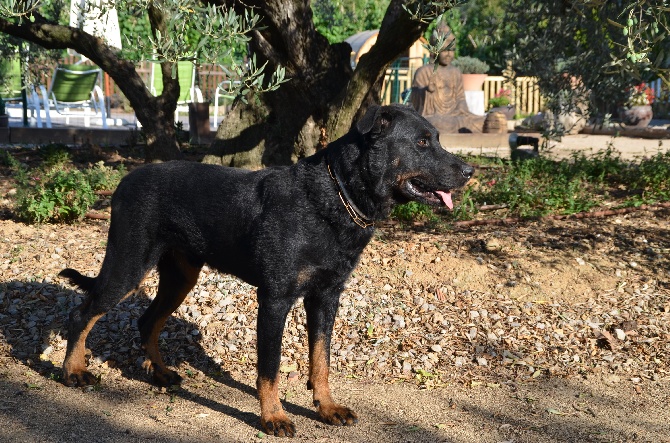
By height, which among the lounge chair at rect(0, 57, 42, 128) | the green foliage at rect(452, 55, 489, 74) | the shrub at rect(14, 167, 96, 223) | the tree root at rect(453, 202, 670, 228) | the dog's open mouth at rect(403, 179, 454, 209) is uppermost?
the green foliage at rect(452, 55, 489, 74)

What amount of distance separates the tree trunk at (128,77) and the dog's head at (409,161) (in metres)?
4.56

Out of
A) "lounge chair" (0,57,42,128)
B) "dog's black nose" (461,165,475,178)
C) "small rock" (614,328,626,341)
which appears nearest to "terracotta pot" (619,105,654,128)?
"lounge chair" (0,57,42,128)

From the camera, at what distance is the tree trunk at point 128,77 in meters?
7.98

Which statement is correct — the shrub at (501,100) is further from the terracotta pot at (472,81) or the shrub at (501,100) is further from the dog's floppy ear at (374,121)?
the dog's floppy ear at (374,121)

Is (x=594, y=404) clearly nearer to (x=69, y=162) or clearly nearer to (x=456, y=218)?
(x=456, y=218)

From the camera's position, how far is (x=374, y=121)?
4.04m

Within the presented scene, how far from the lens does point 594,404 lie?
4965 millimetres

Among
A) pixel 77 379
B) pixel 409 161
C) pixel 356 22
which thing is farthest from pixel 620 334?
pixel 356 22

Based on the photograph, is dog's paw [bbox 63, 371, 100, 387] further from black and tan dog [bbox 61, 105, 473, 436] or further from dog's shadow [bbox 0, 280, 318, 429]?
black and tan dog [bbox 61, 105, 473, 436]

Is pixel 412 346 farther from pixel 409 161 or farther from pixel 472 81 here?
pixel 472 81

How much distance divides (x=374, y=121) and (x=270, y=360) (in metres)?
1.37

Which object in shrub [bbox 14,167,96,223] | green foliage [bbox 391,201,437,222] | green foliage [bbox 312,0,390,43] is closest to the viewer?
shrub [bbox 14,167,96,223]

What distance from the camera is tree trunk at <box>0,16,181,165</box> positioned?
7.98 meters

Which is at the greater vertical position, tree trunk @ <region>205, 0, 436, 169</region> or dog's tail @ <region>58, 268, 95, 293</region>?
tree trunk @ <region>205, 0, 436, 169</region>
